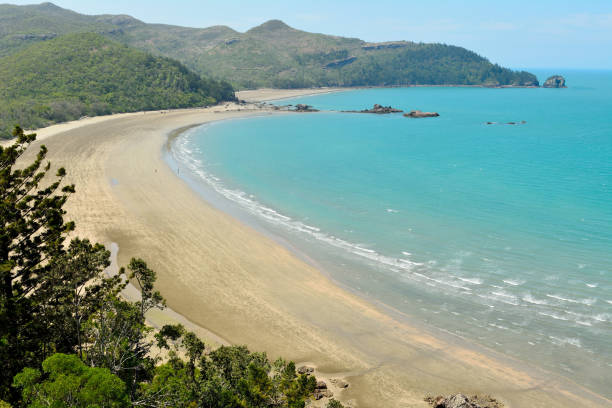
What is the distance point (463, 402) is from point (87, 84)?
5578 inches

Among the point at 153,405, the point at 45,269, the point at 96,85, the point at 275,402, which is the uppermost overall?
the point at 96,85

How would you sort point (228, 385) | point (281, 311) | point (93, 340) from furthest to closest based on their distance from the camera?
point (281, 311) → point (93, 340) → point (228, 385)

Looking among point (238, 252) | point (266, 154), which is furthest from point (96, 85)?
point (238, 252)

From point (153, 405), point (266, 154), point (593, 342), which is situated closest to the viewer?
point (153, 405)

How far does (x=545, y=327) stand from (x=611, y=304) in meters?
6.04

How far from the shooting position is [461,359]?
22.3 meters

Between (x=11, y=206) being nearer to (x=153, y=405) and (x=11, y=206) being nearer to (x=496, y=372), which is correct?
(x=153, y=405)

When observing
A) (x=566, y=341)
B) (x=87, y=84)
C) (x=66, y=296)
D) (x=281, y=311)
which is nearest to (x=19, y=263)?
(x=66, y=296)

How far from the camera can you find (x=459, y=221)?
41656 mm

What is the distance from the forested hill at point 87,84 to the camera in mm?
102125

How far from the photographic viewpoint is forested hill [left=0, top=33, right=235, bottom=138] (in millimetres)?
102125

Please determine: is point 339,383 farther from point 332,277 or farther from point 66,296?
point 66,296

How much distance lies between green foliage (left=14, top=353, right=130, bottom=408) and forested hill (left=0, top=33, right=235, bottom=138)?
3385 inches

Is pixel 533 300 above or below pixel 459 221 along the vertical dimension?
below
